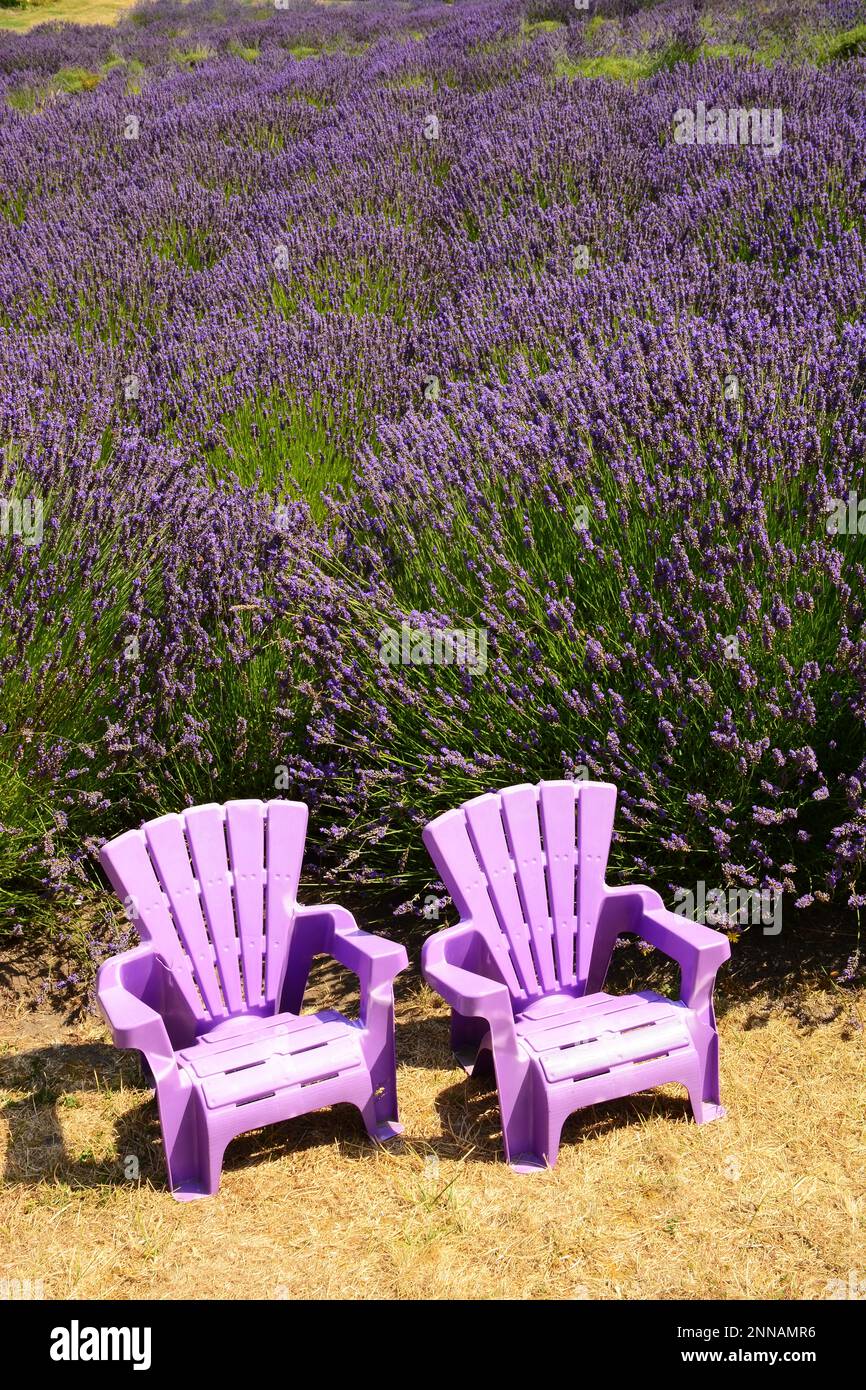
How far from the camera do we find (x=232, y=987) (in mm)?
2885

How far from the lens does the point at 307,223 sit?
22.0 ft

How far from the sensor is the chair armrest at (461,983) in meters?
2.46

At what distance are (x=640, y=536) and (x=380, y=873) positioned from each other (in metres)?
1.19

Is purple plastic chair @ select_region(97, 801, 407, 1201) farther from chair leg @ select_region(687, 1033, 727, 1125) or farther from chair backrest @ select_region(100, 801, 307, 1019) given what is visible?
chair leg @ select_region(687, 1033, 727, 1125)

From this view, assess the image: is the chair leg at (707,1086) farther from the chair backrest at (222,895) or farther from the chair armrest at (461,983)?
the chair backrest at (222,895)

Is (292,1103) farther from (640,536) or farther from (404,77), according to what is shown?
(404,77)

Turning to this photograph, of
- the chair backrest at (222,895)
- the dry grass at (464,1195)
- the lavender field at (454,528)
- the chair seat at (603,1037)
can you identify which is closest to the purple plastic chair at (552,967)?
the chair seat at (603,1037)

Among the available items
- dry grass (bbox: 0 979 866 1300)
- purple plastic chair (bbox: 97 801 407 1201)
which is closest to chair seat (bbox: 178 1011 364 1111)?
purple plastic chair (bbox: 97 801 407 1201)

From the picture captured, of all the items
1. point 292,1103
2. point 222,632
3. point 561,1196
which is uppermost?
point 222,632

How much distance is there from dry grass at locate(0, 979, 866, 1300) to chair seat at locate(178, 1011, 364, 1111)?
225 millimetres

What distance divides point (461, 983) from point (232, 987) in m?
0.66

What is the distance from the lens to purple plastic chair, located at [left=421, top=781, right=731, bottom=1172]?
252 centimetres

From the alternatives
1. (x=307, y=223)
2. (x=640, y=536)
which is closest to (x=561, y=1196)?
(x=640, y=536)

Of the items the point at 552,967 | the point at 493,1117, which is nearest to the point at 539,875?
the point at 552,967
